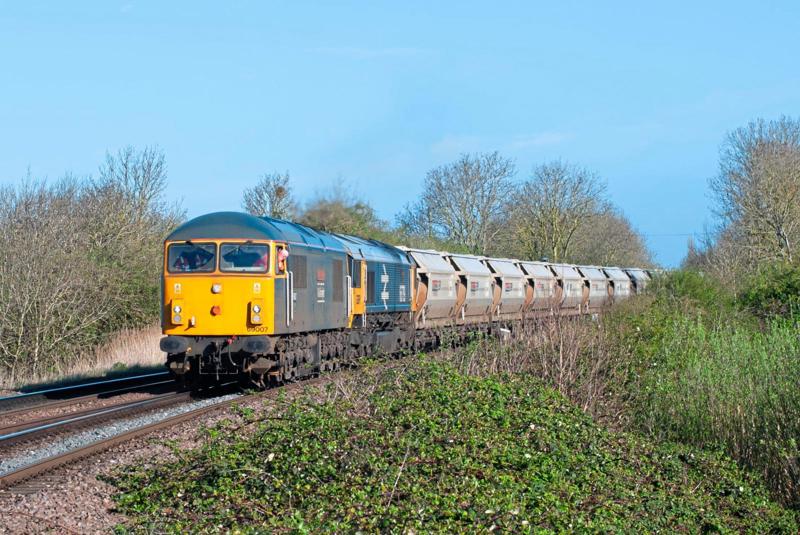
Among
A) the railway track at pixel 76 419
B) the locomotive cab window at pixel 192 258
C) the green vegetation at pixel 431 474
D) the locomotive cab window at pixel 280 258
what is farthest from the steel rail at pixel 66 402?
the green vegetation at pixel 431 474

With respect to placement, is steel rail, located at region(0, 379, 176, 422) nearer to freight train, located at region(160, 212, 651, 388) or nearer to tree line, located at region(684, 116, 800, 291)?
freight train, located at region(160, 212, 651, 388)

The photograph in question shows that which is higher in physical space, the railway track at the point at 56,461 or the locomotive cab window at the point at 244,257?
the locomotive cab window at the point at 244,257

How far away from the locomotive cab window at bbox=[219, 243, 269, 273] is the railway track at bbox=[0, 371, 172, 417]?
3.47 meters

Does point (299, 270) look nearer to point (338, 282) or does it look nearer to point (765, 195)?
point (338, 282)

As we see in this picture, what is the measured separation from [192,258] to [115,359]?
12204 millimetres

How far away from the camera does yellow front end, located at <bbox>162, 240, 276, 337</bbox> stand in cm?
1608

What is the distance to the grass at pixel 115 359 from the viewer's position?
75.5 feet

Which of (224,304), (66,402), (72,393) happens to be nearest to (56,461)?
(66,402)

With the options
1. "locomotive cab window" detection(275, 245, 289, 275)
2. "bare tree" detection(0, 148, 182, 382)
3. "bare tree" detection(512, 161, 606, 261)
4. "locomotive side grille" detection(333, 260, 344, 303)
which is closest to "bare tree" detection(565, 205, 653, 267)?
"bare tree" detection(512, 161, 606, 261)

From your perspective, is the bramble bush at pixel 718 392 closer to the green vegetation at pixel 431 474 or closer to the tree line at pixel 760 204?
the green vegetation at pixel 431 474

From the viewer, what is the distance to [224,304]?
16.2 m

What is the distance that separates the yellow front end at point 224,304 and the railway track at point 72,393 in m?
2.32

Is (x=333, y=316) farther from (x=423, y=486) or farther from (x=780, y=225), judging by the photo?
(x=780, y=225)

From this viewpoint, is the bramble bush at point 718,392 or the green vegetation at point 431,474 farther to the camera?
the bramble bush at point 718,392
